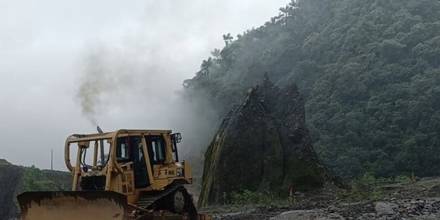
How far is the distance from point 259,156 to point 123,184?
69.5ft

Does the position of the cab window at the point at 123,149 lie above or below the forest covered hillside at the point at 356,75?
below

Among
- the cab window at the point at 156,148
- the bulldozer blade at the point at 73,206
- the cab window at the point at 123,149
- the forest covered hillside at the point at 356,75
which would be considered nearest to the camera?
the bulldozer blade at the point at 73,206

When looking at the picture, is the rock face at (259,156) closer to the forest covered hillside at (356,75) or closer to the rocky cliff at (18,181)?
the forest covered hillside at (356,75)

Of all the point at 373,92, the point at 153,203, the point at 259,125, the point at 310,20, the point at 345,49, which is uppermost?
the point at 310,20

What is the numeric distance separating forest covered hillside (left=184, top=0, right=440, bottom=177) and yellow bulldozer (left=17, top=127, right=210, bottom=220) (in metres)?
34.2

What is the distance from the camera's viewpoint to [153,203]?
39.0 feet

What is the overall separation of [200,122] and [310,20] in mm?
18804

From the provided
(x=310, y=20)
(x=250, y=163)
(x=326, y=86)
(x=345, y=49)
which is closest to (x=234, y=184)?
(x=250, y=163)

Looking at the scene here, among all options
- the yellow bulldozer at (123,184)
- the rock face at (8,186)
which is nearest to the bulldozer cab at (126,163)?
the yellow bulldozer at (123,184)

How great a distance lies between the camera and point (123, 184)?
463 inches

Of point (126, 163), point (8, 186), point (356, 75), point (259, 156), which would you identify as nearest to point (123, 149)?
point (126, 163)

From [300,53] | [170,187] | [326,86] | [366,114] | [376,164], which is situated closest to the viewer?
[170,187]

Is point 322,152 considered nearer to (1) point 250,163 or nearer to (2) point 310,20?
(1) point 250,163

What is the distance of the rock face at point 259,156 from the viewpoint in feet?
98.6
